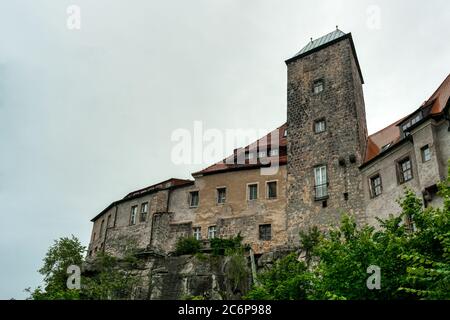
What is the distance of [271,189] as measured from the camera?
1243 inches

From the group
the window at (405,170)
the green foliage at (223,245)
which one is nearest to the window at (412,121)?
the window at (405,170)

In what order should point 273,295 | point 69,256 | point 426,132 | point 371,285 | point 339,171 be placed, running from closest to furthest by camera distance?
point 371,285 < point 273,295 < point 426,132 < point 339,171 < point 69,256

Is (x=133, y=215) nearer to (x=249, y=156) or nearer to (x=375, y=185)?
(x=249, y=156)

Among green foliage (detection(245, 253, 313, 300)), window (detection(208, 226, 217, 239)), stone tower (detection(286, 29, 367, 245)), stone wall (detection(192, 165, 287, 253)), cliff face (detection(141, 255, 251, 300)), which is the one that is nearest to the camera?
green foliage (detection(245, 253, 313, 300))

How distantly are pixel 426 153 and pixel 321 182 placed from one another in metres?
7.76

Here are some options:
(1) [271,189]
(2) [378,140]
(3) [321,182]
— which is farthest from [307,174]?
(2) [378,140]

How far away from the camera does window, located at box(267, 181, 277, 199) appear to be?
3124cm

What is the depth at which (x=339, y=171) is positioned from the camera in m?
28.5

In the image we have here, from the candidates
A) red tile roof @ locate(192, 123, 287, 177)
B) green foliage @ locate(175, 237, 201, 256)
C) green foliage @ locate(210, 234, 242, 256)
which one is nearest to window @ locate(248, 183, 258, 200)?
red tile roof @ locate(192, 123, 287, 177)

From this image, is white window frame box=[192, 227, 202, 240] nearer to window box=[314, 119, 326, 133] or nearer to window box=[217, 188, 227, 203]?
window box=[217, 188, 227, 203]

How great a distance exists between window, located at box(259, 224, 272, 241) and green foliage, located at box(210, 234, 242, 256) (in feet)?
5.74

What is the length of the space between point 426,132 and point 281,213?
11.0 metres
